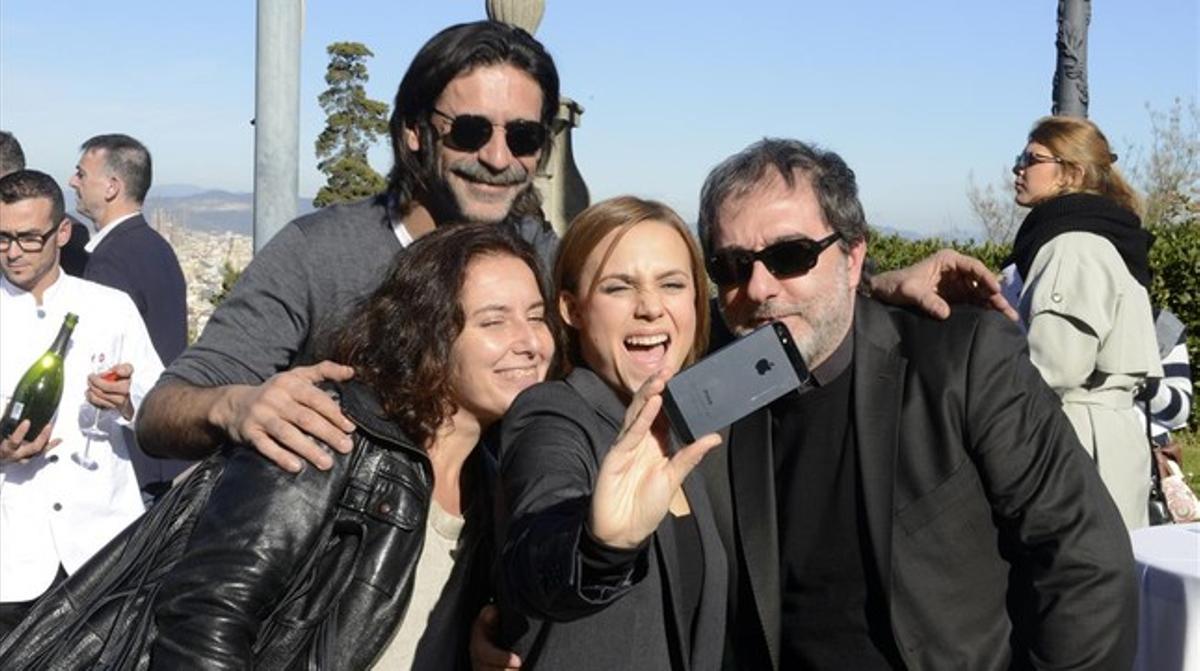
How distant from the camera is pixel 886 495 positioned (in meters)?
3.16

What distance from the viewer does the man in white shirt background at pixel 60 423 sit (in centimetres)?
562

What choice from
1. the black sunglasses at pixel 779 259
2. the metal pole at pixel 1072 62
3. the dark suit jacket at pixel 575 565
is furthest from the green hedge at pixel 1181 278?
the dark suit jacket at pixel 575 565

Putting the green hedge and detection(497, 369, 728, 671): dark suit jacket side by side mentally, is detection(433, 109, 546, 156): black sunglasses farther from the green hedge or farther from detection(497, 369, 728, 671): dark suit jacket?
the green hedge

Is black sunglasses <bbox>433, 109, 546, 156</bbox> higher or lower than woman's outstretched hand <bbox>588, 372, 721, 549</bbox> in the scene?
higher

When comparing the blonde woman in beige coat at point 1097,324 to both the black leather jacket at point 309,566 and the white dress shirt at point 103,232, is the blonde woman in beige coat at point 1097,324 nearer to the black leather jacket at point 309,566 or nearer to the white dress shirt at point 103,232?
the black leather jacket at point 309,566

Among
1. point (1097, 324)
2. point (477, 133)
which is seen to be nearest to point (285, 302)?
point (477, 133)

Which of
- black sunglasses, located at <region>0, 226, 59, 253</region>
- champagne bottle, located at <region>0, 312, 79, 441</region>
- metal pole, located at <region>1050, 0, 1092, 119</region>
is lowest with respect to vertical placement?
champagne bottle, located at <region>0, 312, 79, 441</region>

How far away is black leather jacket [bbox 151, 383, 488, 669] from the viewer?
2760mm

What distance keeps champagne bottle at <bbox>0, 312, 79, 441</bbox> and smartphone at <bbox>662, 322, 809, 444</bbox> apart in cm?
382

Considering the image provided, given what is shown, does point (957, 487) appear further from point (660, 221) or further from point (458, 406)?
point (458, 406)

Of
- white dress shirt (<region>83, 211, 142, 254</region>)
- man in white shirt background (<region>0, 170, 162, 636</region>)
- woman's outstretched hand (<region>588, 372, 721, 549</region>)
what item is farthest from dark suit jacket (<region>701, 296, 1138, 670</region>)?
white dress shirt (<region>83, 211, 142, 254</region>)

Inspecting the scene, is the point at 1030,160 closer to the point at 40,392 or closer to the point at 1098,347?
the point at 1098,347

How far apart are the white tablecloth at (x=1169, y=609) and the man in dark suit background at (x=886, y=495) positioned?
67 centimetres

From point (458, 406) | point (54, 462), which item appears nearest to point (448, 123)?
point (458, 406)
